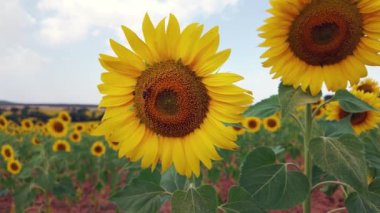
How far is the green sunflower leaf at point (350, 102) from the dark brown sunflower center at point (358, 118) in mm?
1432

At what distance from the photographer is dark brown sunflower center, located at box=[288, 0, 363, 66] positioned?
2.23 metres

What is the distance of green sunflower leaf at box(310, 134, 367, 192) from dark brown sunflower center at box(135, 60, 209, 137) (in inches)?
26.0

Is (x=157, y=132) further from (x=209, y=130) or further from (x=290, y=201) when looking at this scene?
(x=290, y=201)

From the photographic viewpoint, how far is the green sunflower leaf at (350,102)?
2168 mm

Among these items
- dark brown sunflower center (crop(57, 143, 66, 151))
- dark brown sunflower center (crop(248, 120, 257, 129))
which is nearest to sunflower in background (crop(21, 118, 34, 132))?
dark brown sunflower center (crop(57, 143, 66, 151))

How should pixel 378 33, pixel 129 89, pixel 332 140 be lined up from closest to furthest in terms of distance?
pixel 129 89, pixel 332 140, pixel 378 33

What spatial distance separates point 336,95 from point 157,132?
1.10 m

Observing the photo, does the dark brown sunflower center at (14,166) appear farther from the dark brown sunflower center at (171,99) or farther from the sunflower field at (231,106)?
the dark brown sunflower center at (171,99)

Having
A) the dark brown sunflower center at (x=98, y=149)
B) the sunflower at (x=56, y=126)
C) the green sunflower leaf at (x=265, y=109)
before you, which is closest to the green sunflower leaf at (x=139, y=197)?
the green sunflower leaf at (x=265, y=109)

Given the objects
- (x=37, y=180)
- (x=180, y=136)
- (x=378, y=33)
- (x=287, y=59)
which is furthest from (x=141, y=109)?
(x=37, y=180)

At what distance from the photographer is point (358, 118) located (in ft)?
11.7

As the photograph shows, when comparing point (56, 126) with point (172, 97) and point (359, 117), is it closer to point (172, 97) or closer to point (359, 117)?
point (359, 117)

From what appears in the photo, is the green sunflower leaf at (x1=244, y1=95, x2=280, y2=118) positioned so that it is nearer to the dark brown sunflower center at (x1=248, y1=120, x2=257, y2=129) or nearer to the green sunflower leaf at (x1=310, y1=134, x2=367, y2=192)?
the green sunflower leaf at (x1=310, y1=134, x2=367, y2=192)

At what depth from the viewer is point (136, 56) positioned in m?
1.81
